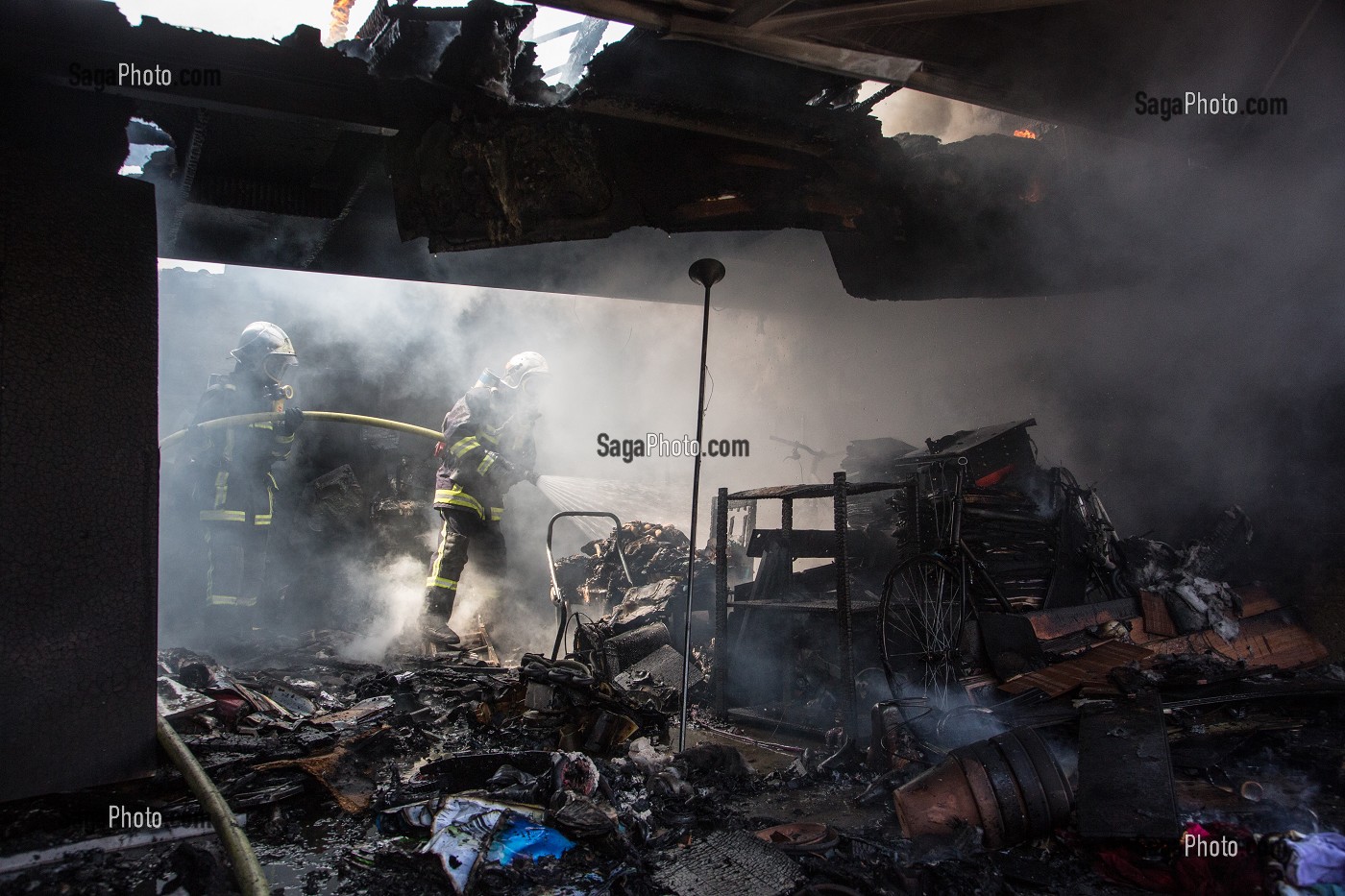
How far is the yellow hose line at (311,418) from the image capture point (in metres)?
6.94

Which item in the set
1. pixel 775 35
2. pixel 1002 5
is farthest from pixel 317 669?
pixel 1002 5

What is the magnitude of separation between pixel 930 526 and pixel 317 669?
212 inches

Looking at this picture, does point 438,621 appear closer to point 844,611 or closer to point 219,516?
point 219,516

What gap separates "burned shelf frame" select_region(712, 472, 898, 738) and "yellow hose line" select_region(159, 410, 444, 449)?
4.06m

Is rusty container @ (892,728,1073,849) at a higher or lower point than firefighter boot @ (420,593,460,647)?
higher

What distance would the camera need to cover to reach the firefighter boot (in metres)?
7.12

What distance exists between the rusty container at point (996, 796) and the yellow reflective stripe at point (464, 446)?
18.6 ft

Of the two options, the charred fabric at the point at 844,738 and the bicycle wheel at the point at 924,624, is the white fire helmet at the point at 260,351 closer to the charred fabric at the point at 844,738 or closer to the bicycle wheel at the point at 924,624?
the charred fabric at the point at 844,738

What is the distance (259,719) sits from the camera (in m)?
4.23

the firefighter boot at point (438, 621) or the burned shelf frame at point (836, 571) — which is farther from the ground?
the burned shelf frame at point (836, 571)

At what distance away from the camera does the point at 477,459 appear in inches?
304

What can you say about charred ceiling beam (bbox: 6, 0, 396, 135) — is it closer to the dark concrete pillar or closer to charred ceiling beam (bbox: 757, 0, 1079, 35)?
the dark concrete pillar

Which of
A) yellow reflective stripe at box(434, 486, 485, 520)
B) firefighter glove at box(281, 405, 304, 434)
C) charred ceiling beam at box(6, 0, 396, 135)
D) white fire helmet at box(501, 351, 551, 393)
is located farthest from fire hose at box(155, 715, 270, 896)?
white fire helmet at box(501, 351, 551, 393)

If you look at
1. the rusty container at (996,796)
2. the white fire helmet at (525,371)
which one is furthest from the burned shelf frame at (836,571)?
the white fire helmet at (525,371)
